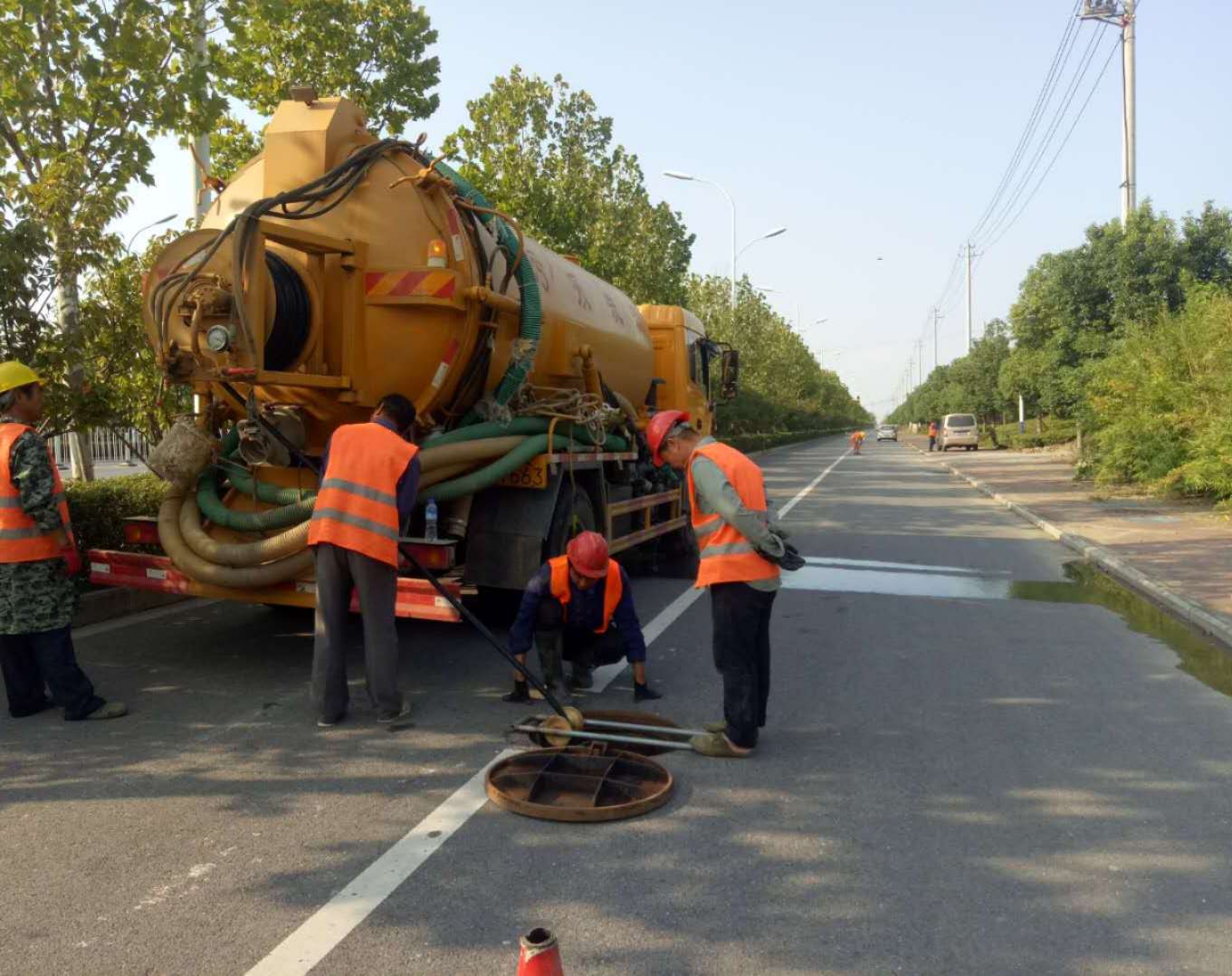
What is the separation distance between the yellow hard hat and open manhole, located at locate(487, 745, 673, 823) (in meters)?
3.21

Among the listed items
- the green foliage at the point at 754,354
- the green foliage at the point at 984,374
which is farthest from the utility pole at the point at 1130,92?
the green foliage at the point at 984,374

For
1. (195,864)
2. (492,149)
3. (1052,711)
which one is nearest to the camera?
(195,864)

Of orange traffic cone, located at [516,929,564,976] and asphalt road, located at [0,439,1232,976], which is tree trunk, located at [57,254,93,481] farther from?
orange traffic cone, located at [516,929,564,976]

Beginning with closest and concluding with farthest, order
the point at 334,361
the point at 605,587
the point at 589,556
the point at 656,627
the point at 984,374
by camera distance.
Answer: the point at 589,556 → the point at 605,587 → the point at 334,361 → the point at 656,627 → the point at 984,374

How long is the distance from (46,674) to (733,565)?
3.62 meters

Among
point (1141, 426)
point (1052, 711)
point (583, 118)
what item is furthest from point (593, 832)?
point (583, 118)

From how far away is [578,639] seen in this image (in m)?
5.82

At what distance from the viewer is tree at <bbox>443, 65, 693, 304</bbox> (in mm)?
19766

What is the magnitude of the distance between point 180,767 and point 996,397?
59923mm

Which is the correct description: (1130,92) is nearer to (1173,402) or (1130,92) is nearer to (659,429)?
(1173,402)

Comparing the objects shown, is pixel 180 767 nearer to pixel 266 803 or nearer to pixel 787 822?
pixel 266 803

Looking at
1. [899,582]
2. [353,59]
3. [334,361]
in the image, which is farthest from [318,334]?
[353,59]

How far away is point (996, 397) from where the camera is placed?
A: 59.0m

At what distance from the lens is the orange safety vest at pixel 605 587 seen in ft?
18.5
